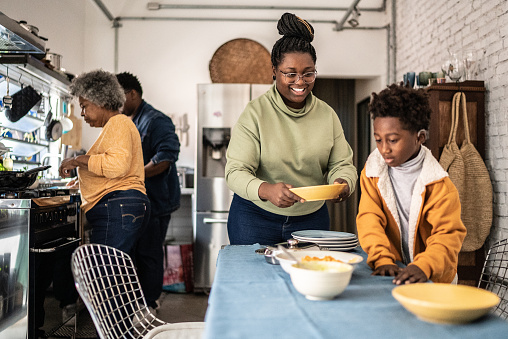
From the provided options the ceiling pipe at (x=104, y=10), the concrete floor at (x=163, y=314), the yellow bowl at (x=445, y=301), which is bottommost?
the concrete floor at (x=163, y=314)

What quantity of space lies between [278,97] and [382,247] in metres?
0.76

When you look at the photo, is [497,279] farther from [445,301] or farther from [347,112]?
[347,112]

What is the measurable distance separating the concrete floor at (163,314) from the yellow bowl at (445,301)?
2020mm

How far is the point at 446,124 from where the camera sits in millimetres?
3271

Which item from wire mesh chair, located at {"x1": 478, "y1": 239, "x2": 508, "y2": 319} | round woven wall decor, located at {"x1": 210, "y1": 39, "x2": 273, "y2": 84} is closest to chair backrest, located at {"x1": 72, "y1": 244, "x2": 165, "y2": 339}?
wire mesh chair, located at {"x1": 478, "y1": 239, "x2": 508, "y2": 319}

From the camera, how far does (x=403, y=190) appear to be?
58.9 inches

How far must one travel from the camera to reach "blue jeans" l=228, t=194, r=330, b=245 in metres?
1.78

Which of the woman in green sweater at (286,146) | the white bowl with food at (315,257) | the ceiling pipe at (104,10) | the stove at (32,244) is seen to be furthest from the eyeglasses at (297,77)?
the ceiling pipe at (104,10)

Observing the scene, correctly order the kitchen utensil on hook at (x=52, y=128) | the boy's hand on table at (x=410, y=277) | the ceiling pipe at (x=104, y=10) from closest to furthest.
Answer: the boy's hand on table at (x=410, y=277)
the kitchen utensil on hook at (x=52, y=128)
the ceiling pipe at (x=104, y=10)

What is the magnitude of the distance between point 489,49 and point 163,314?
298cm

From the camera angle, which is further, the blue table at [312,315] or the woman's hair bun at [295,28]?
the woman's hair bun at [295,28]

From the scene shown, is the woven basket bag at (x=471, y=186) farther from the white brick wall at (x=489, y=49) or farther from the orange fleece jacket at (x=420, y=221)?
the orange fleece jacket at (x=420, y=221)

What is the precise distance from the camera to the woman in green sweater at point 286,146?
1.76 metres

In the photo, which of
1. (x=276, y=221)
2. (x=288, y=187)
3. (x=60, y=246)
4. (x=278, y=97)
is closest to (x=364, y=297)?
(x=288, y=187)
